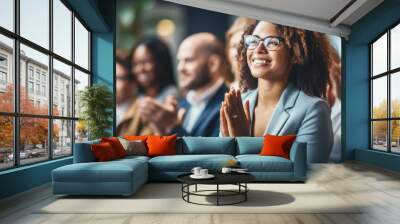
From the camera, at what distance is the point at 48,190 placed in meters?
5.41

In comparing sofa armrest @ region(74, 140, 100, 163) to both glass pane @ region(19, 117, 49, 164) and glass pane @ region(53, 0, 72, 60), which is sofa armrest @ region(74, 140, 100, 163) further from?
glass pane @ region(53, 0, 72, 60)

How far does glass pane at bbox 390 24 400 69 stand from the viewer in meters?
7.86

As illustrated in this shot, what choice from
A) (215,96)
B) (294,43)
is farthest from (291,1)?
A: (215,96)

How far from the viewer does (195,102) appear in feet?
29.6

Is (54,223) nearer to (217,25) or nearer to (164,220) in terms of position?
(164,220)

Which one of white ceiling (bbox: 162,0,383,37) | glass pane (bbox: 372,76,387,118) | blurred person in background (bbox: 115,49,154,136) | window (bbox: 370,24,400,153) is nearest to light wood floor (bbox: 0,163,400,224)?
window (bbox: 370,24,400,153)

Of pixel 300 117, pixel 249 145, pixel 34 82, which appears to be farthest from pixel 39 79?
pixel 300 117

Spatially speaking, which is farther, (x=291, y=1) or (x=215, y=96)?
(x=215, y=96)

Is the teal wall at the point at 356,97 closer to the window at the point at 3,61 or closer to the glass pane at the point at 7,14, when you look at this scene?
the glass pane at the point at 7,14

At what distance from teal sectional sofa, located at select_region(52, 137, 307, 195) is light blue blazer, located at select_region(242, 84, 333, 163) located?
2297 mm

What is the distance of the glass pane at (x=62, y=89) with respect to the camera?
652cm

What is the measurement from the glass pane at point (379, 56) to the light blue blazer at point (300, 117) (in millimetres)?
1419

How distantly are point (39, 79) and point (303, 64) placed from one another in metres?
5.94

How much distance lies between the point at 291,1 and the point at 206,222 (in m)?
5.55
